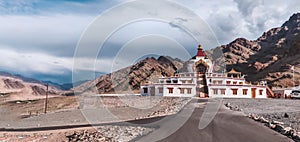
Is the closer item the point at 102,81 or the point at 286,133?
the point at 286,133

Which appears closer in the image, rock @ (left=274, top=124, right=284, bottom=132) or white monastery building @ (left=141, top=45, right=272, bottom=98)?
rock @ (left=274, top=124, right=284, bottom=132)

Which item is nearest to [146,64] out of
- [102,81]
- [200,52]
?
[102,81]

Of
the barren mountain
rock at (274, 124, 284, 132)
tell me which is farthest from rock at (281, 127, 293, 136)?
the barren mountain

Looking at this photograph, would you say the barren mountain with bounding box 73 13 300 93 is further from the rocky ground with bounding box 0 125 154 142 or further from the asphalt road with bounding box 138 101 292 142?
the asphalt road with bounding box 138 101 292 142

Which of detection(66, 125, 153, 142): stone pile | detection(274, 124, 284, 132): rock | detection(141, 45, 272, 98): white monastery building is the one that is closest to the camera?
detection(274, 124, 284, 132): rock

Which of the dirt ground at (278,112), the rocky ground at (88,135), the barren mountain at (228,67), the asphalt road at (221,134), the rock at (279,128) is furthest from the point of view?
the barren mountain at (228,67)

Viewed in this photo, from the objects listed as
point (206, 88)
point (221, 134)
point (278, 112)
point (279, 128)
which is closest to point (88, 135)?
point (221, 134)

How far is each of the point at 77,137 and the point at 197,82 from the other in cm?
3876

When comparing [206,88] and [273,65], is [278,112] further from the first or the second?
[273,65]

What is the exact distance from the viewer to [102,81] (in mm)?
141500

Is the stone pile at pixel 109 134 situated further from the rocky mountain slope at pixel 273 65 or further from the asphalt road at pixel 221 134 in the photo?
the rocky mountain slope at pixel 273 65

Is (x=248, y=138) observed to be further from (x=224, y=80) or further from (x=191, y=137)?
(x=224, y=80)

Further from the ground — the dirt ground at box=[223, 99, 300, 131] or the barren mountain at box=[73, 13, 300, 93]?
the barren mountain at box=[73, 13, 300, 93]

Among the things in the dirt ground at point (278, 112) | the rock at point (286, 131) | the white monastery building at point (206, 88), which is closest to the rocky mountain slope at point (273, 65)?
the white monastery building at point (206, 88)
